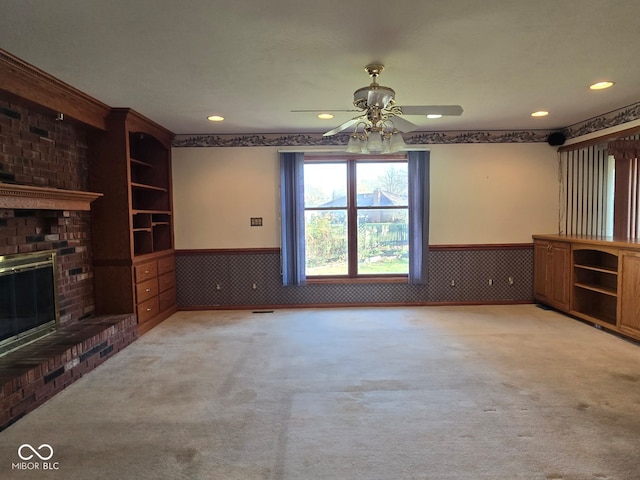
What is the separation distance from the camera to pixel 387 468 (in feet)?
6.57

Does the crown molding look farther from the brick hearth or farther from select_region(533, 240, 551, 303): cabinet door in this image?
select_region(533, 240, 551, 303): cabinet door

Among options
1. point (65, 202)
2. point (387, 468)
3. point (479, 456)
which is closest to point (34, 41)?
point (65, 202)

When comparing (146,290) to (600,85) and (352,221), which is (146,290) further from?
(600,85)

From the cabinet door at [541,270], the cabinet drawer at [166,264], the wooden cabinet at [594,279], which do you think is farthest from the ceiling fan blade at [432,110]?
the cabinet drawer at [166,264]

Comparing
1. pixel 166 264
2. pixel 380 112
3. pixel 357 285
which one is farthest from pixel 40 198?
pixel 357 285

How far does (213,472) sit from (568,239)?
15.0 feet

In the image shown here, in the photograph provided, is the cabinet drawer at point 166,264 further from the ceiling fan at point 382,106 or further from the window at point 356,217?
the ceiling fan at point 382,106

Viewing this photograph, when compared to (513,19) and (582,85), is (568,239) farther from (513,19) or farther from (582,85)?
(513,19)

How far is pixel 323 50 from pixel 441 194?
3.35m

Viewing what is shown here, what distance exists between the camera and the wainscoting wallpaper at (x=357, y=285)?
554cm

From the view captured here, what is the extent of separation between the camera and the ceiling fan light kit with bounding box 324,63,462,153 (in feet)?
8.96

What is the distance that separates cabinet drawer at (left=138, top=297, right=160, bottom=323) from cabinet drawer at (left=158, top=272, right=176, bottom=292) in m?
0.23

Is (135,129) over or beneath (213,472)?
over

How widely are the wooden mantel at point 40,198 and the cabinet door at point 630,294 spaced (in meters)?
5.26
